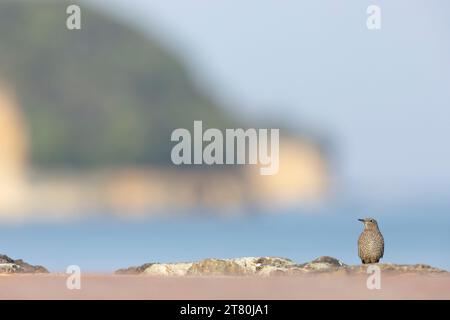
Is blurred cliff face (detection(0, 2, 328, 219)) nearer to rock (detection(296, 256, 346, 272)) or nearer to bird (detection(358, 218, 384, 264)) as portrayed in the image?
rock (detection(296, 256, 346, 272))

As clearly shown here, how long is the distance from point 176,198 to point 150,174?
1326 millimetres

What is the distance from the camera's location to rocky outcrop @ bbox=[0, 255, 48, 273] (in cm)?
1273

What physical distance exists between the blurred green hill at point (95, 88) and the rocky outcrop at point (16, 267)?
908 cm

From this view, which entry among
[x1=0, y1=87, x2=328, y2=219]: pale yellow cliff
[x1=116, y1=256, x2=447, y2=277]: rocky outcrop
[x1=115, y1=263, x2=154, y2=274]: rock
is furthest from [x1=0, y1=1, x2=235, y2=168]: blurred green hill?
[x1=116, y1=256, x2=447, y2=277]: rocky outcrop

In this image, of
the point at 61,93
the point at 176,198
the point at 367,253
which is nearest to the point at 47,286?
the point at 367,253

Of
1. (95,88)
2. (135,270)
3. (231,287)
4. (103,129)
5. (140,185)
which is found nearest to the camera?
(231,287)

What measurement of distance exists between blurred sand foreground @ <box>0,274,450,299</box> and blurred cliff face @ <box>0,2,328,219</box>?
6654 mm

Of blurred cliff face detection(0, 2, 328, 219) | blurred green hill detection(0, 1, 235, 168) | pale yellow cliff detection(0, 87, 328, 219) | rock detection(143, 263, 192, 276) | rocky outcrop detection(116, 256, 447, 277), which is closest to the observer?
rocky outcrop detection(116, 256, 447, 277)

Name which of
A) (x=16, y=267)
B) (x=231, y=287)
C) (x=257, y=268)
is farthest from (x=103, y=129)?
(x=231, y=287)

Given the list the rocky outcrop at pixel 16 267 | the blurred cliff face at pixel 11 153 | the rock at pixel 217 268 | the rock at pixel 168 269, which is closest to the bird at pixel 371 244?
the rock at pixel 217 268

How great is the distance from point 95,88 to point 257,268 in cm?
1321

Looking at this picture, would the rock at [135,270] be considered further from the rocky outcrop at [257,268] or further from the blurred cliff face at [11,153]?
the blurred cliff face at [11,153]

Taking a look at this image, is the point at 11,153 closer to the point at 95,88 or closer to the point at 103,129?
the point at 103,129

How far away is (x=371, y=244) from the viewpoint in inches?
493
